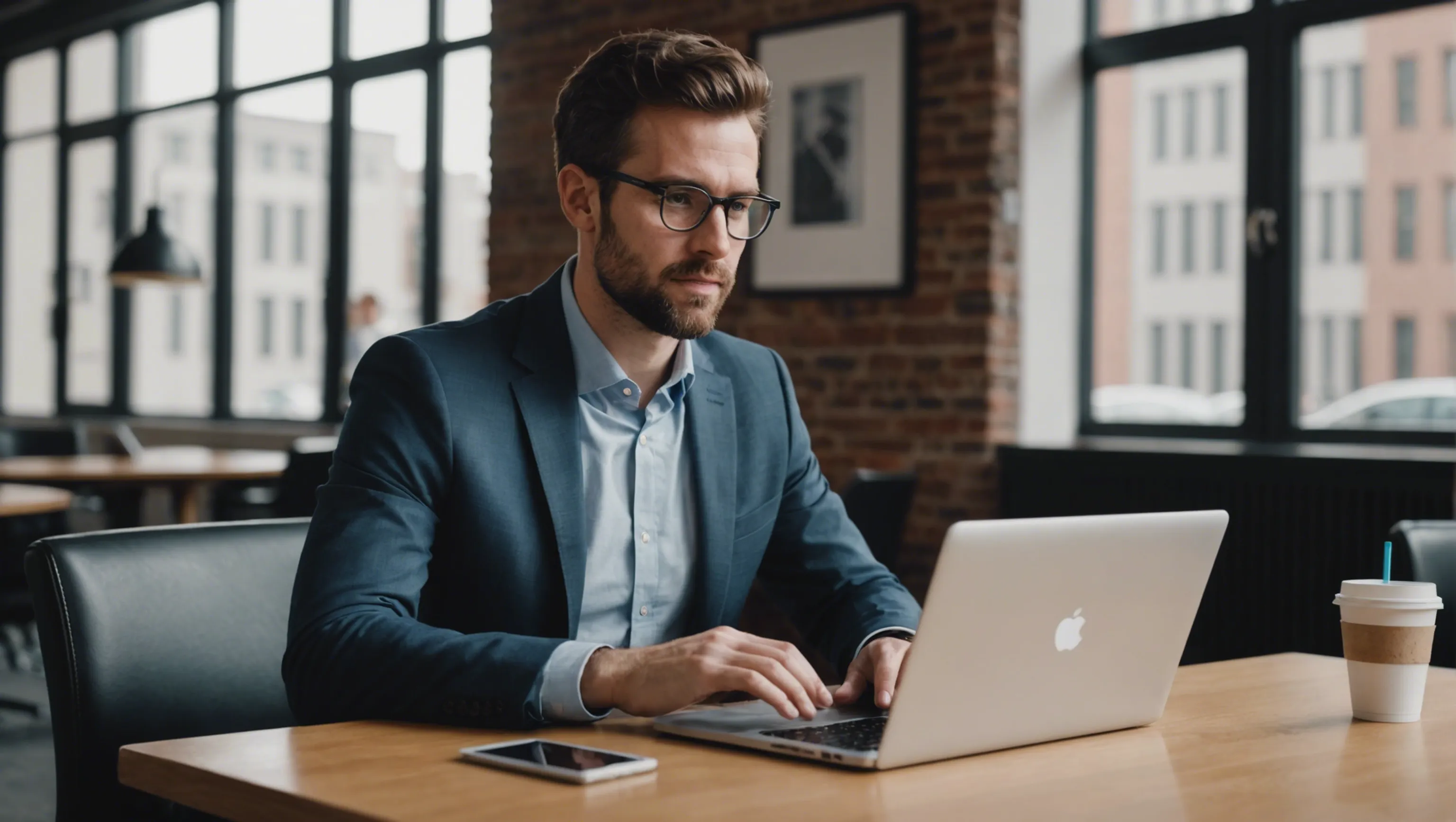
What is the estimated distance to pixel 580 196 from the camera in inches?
69.8

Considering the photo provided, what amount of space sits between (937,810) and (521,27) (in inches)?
207

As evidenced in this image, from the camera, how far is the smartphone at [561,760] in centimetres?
110

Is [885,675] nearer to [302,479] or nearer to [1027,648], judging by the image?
[1027,648]

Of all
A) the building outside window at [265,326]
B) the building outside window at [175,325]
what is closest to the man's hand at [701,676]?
the building outside window at [265,326]

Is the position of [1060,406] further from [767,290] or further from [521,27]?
[521,27]

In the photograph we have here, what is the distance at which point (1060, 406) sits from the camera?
15.4 feet

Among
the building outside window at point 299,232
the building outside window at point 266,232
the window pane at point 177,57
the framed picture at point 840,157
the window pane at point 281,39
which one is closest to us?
the framed picture at point 840,157

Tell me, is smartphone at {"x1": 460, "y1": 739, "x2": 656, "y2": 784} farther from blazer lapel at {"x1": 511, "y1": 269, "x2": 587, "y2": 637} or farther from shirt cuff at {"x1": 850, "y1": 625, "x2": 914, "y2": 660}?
shirt cuff at {"x1": 850, "y1": 625, "x2": 914, "y2": 660}

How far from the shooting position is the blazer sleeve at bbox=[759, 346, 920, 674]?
1796 millimetres

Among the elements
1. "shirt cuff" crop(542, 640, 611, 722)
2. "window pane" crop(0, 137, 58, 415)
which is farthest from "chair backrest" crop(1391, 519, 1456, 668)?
"window pane" crop(0, 137, 58, 415)

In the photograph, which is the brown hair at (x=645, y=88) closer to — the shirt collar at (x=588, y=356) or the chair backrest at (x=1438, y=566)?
the shirt collar at (x=588, y=356)

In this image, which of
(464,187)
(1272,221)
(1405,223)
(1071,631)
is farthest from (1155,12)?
(1071,631)

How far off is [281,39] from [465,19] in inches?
61.0

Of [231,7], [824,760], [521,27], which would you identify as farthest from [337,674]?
[231,7]
